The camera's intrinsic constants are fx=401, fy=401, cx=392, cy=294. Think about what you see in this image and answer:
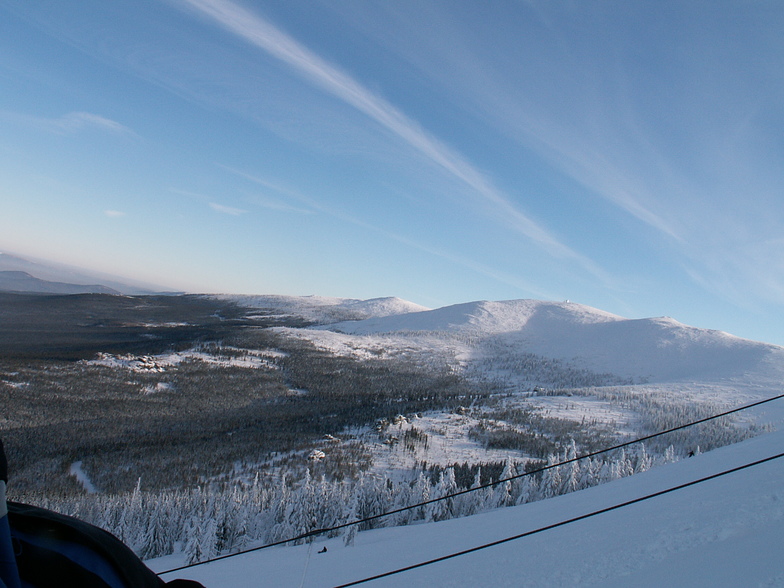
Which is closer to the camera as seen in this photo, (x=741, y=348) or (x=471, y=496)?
(x=471, y=496)

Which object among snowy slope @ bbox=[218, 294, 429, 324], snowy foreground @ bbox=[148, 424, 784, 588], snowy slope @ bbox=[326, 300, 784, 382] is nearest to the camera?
snowy foreground @ bbox=[148, 424, 784, 588]

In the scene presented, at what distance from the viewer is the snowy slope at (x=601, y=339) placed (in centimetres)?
5517

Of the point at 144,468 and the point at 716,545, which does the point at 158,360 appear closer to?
the point at 144,468

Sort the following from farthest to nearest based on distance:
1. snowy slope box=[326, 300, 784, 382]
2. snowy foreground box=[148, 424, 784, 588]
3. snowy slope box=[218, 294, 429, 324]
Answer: snowy slope box=[218, 294, 429, 324]
snowy slope box=[326, 300, 784, 382]
snowy foreground box=[148, 424, 784, 588]

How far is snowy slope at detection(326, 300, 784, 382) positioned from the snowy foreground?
171 feet

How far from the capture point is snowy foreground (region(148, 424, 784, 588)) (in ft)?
9.36

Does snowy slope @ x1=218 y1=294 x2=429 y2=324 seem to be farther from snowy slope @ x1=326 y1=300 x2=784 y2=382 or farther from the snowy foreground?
the snowy foreground

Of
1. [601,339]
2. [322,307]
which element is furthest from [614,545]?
[322,307]

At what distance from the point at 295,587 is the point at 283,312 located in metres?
134

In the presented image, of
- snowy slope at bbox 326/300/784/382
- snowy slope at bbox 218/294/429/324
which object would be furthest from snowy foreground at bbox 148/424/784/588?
snowy slope at bbox 218/294/429/324

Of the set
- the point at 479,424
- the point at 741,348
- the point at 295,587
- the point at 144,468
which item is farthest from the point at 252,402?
the point at 741,348

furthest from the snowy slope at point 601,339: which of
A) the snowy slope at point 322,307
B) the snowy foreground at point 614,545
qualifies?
the snowy foreground at point 614,545

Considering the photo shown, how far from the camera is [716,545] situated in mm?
2994

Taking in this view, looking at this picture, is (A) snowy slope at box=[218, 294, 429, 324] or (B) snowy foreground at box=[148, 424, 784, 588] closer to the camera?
(B) snowy foreground at box=[148, 424, 784, 588]
